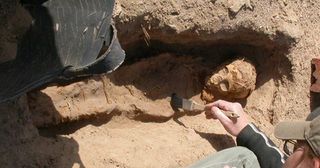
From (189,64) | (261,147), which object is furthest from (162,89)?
(261,147)

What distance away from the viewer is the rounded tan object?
8.30 feet

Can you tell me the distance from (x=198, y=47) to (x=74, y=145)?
29.8 inches

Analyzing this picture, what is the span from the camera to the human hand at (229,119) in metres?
2.38

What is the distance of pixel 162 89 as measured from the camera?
2.47 metres

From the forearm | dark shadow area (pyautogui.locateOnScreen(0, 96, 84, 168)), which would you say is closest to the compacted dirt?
dark shadow area (pyautogui.locateOnScreen(0, 96, 84, 168))

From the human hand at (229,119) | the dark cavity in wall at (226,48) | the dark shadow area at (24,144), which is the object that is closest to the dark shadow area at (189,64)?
the dark cavity in wall at (226,48)

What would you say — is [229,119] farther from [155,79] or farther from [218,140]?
[155,79]

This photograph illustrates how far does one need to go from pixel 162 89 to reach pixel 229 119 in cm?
29

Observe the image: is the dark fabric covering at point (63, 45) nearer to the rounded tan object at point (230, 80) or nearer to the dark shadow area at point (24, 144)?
the dark shadow area at point (24, 144)

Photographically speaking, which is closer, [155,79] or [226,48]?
[155,79]

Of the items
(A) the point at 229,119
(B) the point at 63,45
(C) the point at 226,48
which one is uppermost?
(B) the point at 63,45

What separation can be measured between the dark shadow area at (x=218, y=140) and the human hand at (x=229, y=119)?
6cm

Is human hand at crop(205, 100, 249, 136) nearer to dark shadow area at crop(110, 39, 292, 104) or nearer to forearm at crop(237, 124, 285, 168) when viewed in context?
forearm at crop(237, 124, 285, 168)

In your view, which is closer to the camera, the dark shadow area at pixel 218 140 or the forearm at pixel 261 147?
the forearm at pixel 261 147
